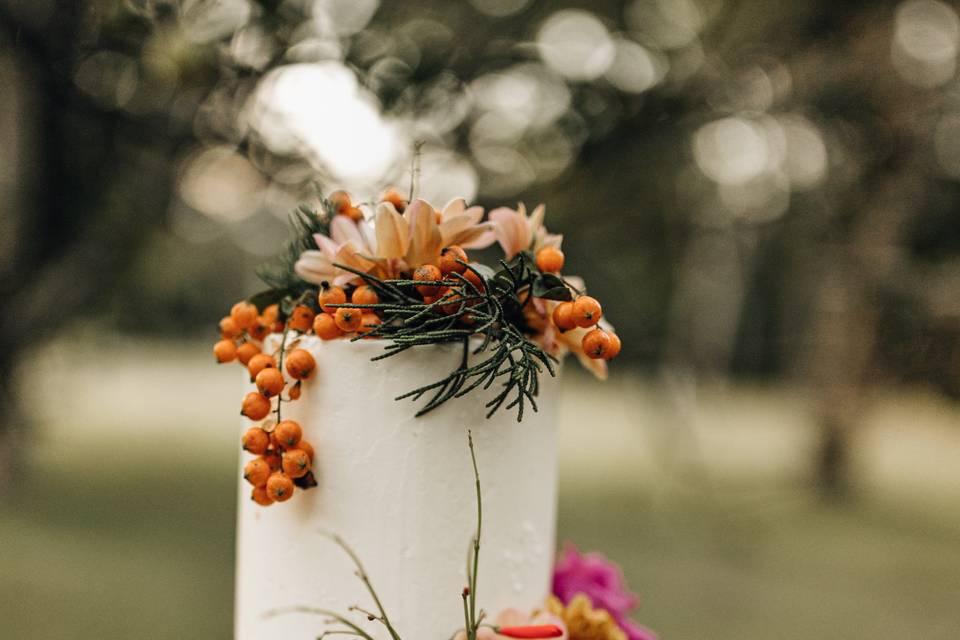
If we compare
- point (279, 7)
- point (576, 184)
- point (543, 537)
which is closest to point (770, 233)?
point (576, 184)

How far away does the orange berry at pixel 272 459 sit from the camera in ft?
2.63

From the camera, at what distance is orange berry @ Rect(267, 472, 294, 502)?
2.53 ft

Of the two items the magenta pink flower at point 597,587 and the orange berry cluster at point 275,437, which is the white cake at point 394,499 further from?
the magenta pink flower at point 597,587

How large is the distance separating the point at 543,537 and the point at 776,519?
19.3ft

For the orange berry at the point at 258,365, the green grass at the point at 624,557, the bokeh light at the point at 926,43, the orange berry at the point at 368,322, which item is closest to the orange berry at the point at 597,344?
the orange berry at the point at 368,322

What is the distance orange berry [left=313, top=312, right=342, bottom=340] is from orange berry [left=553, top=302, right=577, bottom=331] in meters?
0.22

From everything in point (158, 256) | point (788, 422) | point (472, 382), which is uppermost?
point (158, 256)

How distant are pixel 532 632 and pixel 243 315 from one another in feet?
1.49

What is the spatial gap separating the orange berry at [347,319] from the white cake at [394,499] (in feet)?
0.09

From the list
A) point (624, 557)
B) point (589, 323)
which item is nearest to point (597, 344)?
point (589, 323)

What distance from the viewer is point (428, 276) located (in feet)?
2.58

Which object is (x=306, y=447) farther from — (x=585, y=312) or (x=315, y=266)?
(x=585, y=312)

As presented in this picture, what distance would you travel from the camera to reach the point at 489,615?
866 mm

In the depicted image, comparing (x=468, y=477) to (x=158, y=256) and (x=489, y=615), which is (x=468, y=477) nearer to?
(x=489, y=615)
